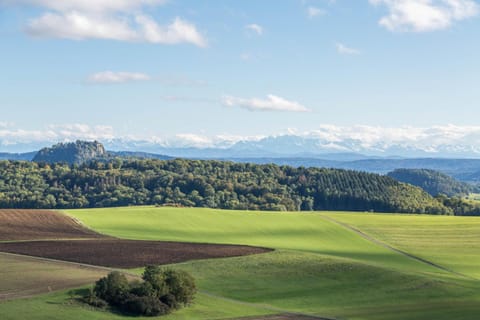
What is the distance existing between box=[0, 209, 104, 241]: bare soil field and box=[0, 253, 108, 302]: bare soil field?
60.7 ft

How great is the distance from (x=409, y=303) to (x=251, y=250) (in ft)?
86.8

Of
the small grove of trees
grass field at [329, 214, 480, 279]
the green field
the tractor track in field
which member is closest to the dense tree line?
grass field at [329, 214, 480, 279]

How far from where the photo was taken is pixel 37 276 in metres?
60.5

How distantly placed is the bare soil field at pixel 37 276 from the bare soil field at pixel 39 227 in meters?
18.5

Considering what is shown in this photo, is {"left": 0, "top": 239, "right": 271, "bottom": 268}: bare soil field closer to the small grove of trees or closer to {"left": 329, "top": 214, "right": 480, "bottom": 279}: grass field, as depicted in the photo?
the small grove of trees

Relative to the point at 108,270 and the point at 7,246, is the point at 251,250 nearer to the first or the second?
the point at 108,270

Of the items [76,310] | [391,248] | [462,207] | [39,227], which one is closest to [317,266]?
[76,310]

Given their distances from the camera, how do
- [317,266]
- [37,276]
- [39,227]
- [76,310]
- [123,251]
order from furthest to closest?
[39,227]
[123,251]
[317,266]
[37,276]
[76,310]

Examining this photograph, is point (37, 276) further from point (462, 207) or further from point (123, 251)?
point (462, 207)

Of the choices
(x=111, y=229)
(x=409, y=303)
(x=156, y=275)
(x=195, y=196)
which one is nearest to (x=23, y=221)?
(x=111, y=229)

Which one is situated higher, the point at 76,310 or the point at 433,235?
the point at 433,235

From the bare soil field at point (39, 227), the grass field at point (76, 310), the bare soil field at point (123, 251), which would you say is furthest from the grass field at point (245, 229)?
the grass field at point (76, 310)

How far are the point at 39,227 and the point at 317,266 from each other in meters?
46.3

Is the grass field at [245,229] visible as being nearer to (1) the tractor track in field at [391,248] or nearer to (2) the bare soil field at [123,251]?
(1) the tractor track in field at [391,248]
